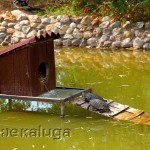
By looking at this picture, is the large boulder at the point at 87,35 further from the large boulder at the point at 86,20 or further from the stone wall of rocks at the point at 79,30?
the large boulder at the point at 86,20

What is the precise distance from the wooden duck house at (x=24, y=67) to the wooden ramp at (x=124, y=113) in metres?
0.83

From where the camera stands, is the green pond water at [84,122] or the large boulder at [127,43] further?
the large boulder at [127,43]

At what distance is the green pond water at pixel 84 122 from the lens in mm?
7047

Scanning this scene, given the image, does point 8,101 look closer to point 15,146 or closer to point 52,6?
point 15,146

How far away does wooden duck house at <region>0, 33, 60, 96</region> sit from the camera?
841 cm

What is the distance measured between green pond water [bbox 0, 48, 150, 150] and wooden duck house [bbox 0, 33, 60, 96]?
455 mm

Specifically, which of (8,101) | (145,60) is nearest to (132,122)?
(8,101)

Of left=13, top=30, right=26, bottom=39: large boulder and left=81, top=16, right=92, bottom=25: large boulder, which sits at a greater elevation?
left=81, top=16, right=92, bottom=25: large boulder

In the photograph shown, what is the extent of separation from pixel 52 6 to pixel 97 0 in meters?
2.07

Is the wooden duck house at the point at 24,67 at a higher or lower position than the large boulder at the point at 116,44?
lower

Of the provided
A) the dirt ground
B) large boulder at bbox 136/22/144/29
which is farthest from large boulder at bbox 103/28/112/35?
the dirt ground

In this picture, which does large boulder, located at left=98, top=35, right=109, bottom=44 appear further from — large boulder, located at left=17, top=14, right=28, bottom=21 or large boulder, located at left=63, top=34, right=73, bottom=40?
large boulder, located at left=17, top=14, right=28, bottom=21

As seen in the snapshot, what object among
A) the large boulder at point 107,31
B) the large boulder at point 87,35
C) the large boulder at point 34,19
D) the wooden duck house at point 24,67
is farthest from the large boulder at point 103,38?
the wooden duck house at point 24,67

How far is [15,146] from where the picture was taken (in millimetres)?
6977
